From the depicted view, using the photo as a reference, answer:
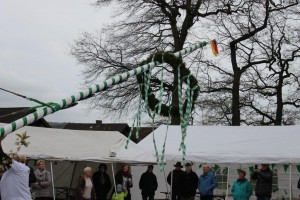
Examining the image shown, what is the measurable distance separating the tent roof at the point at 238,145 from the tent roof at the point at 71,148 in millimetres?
666

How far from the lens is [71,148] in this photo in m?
17.7

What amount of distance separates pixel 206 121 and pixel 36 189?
58.7ft

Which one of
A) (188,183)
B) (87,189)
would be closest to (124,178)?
(87,189)

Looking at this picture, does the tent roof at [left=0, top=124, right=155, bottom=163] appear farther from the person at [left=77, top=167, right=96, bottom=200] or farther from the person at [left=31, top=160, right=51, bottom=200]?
the person at [left=31, top=160, right=51, bottom=200]

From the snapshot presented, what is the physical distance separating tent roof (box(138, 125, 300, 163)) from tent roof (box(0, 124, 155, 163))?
0.67m

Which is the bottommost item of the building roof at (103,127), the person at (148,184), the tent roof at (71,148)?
the person at (148,184)

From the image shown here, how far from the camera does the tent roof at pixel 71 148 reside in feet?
52.6

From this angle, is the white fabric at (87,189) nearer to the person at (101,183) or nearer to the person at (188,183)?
the person at (101,183)

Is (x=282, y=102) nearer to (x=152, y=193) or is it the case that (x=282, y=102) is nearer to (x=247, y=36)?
(x=247, y=36)

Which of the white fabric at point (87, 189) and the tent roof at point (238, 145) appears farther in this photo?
the white fabric at point (87, 189)

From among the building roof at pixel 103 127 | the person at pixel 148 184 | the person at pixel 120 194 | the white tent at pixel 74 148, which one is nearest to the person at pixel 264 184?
the white tent at pixel 74 148

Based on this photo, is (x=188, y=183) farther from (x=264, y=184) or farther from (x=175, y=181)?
(x=264, y=184)

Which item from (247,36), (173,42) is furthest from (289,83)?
(173,42)

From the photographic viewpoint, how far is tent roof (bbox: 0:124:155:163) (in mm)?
16031
